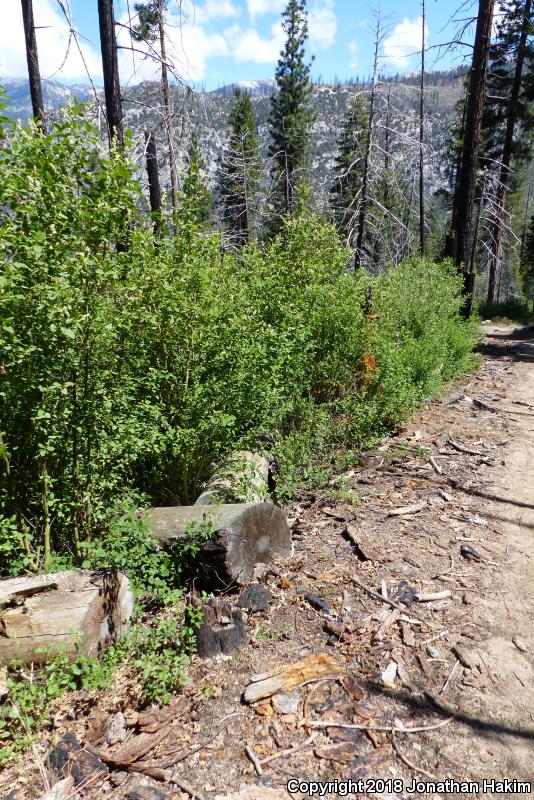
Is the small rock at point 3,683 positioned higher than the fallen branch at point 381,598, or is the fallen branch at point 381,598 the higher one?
the small rock at point 3,683

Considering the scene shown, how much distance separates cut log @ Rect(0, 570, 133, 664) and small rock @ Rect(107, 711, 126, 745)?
1.48ft

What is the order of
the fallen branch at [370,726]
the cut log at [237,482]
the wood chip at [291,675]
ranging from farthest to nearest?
the cut log at [237,482] → the wood chip at [291,675] → the fallen branch at [370,726]

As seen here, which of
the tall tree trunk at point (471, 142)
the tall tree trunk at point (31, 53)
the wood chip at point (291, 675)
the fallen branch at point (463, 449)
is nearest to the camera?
the wood chip at point (291, 675)

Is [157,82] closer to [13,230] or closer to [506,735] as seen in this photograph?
[13,230]

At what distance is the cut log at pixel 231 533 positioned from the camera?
12.6ft

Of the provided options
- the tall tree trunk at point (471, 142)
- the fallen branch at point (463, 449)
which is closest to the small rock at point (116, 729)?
the fallen branch at point (463, 449)

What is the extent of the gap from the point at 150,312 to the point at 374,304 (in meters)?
4.88

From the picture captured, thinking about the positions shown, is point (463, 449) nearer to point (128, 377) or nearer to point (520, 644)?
point (520, 644)

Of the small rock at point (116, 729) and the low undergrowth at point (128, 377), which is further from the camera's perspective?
the low undergrowth at point (128, 377)

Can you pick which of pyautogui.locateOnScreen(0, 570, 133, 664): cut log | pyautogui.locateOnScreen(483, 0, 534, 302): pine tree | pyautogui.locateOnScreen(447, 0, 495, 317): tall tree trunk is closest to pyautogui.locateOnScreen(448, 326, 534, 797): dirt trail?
pyautogui.locateOnScreen(0, 570, 133, 664): cut log

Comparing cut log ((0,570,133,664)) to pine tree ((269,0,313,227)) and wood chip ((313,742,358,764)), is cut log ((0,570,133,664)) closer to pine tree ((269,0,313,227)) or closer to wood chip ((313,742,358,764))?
wood chip ((313,742,358,764))

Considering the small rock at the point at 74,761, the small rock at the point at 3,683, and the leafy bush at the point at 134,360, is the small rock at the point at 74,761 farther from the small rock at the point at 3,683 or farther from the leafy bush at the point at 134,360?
the leafy bush at the point at 134,360

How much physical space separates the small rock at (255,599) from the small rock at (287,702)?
79 cm

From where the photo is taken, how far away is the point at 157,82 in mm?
14516
